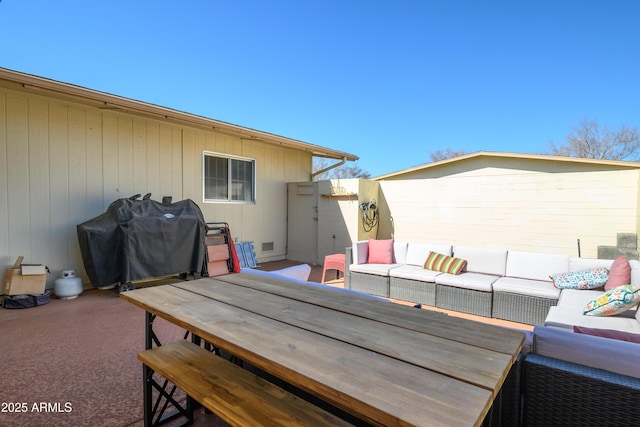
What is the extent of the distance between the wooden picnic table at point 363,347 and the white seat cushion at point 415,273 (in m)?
2.79

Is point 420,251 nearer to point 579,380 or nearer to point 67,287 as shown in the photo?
point 579,380

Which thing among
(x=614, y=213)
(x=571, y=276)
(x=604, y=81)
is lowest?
(x=571, y=276)

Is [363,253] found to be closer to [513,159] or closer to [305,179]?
[513,159]

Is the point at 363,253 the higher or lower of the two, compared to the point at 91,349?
higher

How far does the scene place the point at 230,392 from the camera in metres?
1.50

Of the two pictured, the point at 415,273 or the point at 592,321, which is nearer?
the point at 592,321

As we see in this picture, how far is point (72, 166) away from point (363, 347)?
17.7 ft

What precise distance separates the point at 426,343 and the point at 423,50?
30.9 feet

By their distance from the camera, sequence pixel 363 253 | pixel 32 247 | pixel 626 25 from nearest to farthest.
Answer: pixel 32 247 → pixel 363 253 → pixel 626 25

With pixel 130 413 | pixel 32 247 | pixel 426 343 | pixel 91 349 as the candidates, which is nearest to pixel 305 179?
pixel 32 247

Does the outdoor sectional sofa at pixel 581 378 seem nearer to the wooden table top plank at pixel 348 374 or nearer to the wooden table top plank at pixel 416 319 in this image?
the wooden table top plank at pixel 416 319

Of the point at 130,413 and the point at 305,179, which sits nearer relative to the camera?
the point at 130,413

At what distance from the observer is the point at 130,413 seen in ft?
6.70

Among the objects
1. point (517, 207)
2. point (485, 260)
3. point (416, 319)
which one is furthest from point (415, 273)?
point (416, 319)
